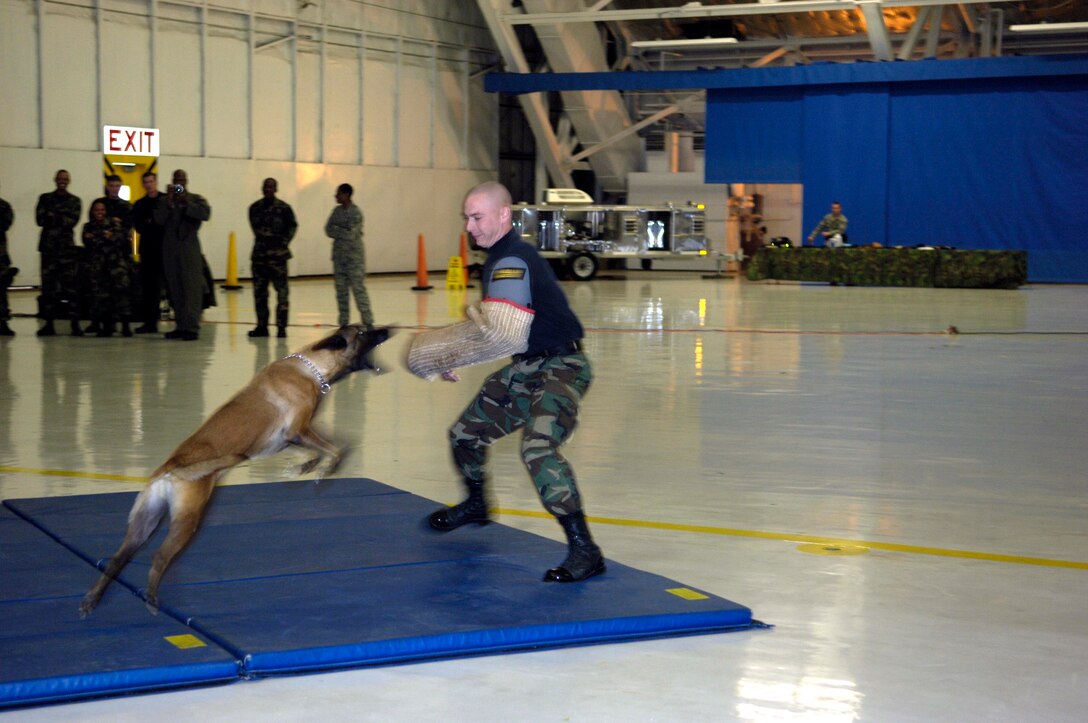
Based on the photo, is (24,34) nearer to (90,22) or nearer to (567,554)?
(90,22)

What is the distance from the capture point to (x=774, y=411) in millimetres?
10461

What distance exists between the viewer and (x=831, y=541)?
629cm

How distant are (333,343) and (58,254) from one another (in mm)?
12049

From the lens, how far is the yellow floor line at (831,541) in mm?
5906

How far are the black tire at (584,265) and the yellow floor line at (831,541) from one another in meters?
23.9

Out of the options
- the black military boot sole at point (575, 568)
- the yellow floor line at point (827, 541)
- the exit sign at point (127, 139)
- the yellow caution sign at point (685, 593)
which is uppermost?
the exit sign at point (127, 139)

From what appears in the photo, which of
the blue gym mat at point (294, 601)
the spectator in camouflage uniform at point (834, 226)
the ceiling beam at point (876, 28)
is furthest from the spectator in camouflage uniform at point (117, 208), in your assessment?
the ceiling beam at point (876, 28)

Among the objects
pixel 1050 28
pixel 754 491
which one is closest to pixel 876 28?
pixel 1050 28

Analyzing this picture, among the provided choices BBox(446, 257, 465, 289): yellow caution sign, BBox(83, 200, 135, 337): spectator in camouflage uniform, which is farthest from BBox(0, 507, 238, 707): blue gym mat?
BBox(446, 257, 465, 289): yellow caution sign

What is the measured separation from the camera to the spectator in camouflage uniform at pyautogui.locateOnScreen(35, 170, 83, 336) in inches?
632

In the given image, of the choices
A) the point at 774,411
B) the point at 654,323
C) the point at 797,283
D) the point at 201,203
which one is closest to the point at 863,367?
the point at 774,411

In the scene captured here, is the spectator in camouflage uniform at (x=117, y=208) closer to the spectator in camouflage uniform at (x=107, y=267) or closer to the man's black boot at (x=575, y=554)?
the spectator in camouflage uniform at (x=107, y=267)

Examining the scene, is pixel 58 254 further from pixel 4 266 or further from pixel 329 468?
pixel 329 468

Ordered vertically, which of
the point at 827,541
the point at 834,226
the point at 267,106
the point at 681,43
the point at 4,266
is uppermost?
the point at 681,43
